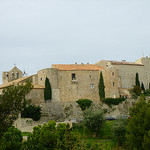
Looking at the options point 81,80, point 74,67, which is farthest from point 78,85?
point 74,67

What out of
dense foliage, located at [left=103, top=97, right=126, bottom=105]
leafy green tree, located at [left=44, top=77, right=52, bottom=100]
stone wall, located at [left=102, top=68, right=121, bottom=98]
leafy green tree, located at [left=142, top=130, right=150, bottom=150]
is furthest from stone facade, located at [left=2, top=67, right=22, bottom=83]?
leafy green tree, located at [left=142, top=130, right=150, bottom=150]

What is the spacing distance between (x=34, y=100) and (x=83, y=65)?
14.6m

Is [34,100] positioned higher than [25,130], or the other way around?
[34,100]

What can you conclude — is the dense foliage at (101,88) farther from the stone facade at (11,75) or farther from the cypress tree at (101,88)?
the stone facade at (11,75)

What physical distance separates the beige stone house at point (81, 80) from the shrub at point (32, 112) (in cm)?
320

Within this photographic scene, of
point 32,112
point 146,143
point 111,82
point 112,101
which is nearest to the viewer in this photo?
point 146,143

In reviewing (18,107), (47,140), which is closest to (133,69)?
(18,107)

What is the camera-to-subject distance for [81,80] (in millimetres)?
55594

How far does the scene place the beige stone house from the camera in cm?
5284

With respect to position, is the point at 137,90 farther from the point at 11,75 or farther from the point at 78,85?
the point at 11,75

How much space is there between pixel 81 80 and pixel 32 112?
44.0ft

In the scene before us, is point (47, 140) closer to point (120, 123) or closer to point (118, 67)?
point (120, 123)

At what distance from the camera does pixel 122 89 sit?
58125 millimetres

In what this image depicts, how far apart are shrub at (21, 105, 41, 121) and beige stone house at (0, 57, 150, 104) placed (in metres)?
3.20
